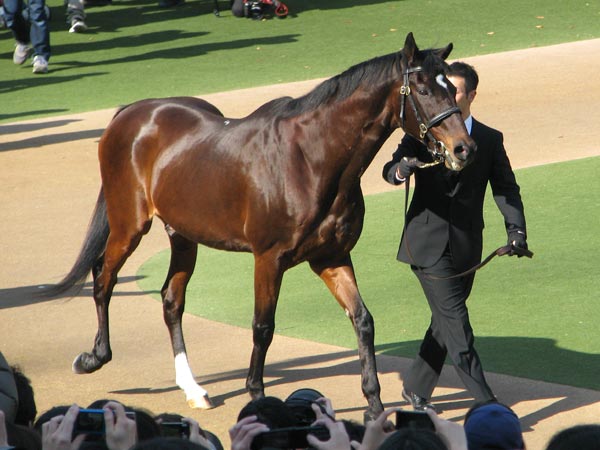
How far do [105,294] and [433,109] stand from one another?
272 centimetres

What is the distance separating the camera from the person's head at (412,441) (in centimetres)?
280

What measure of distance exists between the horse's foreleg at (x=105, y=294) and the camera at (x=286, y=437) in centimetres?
399

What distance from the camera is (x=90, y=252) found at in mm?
7527

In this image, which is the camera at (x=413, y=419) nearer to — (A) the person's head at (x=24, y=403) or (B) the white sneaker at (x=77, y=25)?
(A) the person's head at (x=24, y=403)

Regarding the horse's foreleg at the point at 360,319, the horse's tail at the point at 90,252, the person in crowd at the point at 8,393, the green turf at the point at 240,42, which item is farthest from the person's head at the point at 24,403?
the green turf at the point at 240,42

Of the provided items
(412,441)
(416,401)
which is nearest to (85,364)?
(416,401)

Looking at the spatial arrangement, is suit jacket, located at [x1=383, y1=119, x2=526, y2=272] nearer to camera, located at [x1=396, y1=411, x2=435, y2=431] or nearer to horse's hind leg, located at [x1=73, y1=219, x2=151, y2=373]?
horse's hind leg, located at [x1=73, y1=219, x2=151, y2=373]

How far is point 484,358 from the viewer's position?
6930mm

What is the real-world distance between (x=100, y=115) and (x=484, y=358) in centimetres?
982

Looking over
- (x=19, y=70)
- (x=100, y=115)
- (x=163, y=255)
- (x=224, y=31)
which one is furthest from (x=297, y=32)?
(x=163, y=255)

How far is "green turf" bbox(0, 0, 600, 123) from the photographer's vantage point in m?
17.6

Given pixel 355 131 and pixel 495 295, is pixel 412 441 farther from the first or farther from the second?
Answer: pixel 495 295

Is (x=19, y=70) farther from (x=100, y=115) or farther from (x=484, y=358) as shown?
(x=484, y=358)

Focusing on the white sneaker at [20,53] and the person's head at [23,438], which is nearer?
the person's head at [23,438]
